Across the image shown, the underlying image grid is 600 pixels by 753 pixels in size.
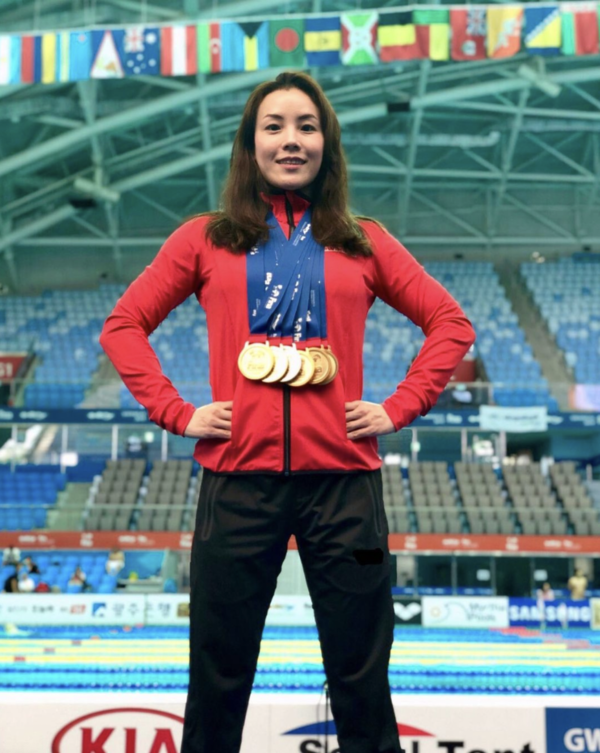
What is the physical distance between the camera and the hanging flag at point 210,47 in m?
18.2

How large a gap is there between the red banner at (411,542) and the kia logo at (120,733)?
15753mm

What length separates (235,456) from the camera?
2.52m

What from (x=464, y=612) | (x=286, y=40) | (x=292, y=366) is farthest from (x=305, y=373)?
(x=286, y=40)

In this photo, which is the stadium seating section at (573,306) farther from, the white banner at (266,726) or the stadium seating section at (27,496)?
the white banner at (266,726)

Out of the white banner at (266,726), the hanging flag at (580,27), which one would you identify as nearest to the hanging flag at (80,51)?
the hanging flag at (580,27)

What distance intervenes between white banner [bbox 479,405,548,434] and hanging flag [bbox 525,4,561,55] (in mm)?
Answer: 7606

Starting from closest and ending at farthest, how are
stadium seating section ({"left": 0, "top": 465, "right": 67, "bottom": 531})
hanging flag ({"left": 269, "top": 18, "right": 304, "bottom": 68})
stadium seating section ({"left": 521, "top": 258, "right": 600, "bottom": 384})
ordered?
hanging flag ({"left": 269, "top": 18, "right": 304, "bottom": 68}) < stadium seating section ({"left": 0, "top": 465, "right": 67, "bottom": 531}) < stadium seating section ({"left": 521, "top": 258, "right": 600, "bottom": 384})

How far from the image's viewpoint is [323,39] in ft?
59.4

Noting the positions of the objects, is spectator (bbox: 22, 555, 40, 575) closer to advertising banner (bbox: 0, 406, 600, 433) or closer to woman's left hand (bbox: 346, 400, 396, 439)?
advertising banner (bbox: 0, 406, 600, 433)

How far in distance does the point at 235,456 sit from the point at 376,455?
1.25ft

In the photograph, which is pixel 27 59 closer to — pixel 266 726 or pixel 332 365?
pixel 266 726

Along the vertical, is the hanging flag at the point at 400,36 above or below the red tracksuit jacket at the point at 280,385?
above

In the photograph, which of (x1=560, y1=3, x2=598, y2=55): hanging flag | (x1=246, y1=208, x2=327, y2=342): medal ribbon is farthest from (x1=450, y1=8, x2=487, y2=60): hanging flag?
(x1=246, y1=208, x2=327, y2=342): medal ribbon

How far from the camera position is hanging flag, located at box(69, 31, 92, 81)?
713 inches
